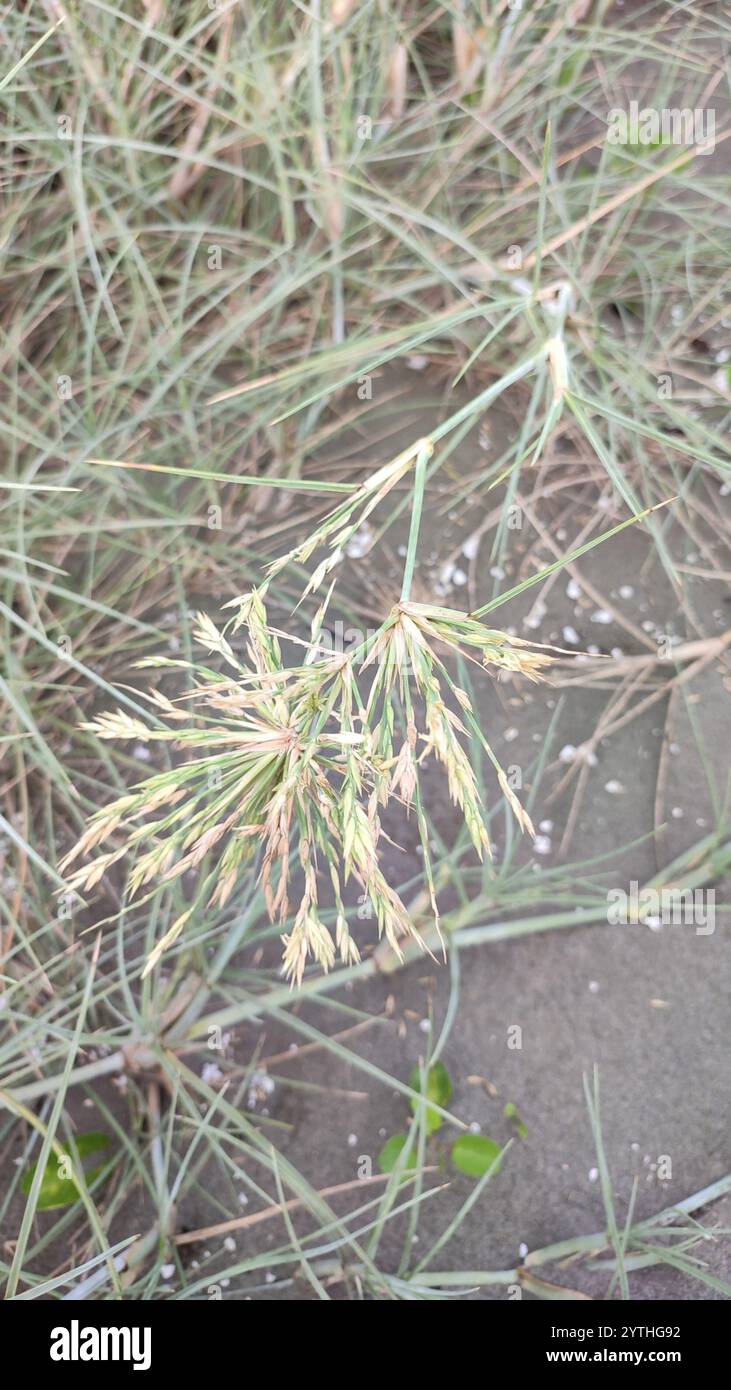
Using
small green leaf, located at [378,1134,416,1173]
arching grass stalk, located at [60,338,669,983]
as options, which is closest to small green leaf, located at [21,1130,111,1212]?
small green leaf, located at [378,1134,416,1173]

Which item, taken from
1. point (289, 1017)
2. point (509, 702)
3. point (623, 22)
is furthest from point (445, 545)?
point (623, 22)

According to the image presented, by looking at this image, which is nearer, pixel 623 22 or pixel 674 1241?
pixel 674 1241

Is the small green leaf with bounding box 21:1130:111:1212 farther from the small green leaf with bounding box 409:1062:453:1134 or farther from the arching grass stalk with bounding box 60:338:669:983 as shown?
the arching grass stalk with bounding box 60:338:669:983

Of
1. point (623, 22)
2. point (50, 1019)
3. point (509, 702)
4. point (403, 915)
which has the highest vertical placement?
point (623, 22)

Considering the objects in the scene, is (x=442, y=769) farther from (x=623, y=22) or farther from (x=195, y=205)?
(x=623, y=22)

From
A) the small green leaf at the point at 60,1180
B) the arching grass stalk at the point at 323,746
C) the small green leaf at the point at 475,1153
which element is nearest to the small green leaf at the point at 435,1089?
the small green leaf at the point at 475,1153

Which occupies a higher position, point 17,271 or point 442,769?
point 17,271

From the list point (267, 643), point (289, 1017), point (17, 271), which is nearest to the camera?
point (267, 643)

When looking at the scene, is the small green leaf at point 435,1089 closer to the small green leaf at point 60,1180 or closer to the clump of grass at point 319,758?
the small green leaf at point 60,1180
